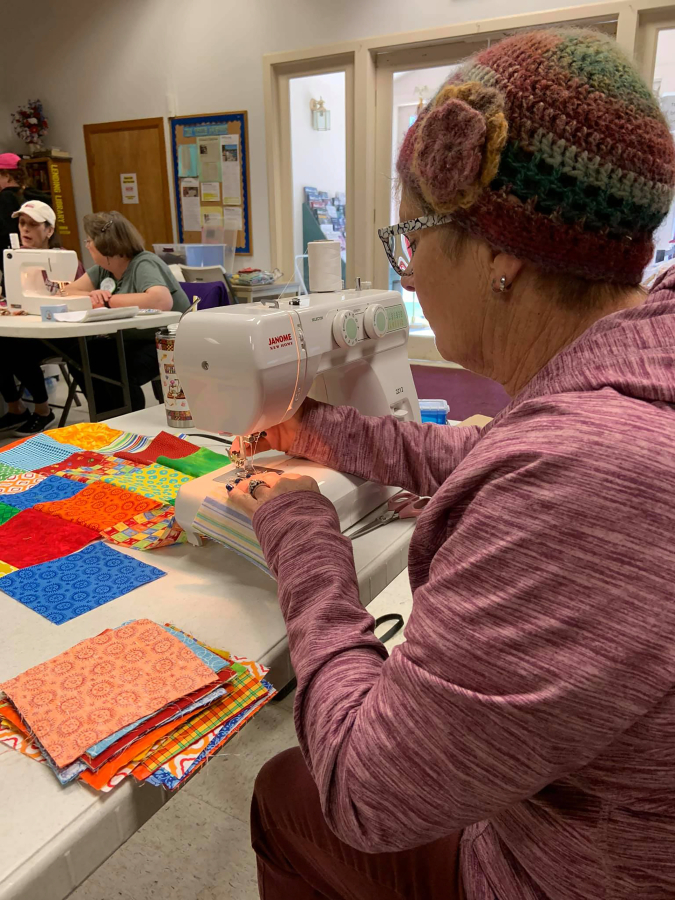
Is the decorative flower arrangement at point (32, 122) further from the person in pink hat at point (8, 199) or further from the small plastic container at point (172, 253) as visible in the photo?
the small plastic container at point (172, 253)

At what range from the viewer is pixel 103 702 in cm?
68

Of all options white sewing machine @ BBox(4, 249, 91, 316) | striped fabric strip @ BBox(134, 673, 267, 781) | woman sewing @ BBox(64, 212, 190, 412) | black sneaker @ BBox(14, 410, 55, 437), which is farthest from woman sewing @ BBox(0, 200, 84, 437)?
striped fabric strip @ BBox(134, 673, 267, 781)

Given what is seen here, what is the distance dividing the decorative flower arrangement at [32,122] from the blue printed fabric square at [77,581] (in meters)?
6.53

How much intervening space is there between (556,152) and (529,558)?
1.16 ft

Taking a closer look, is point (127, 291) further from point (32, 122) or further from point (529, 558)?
point (32, 122)

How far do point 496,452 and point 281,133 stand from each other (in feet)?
17.1

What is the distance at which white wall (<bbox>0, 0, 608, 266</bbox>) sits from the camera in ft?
14.8

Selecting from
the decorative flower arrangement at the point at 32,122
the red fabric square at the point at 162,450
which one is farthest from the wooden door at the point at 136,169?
the red fabric square at the point at 162,450

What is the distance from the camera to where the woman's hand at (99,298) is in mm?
3184

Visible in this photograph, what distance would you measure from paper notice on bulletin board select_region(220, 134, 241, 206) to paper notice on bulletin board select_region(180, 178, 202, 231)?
331 millimetres

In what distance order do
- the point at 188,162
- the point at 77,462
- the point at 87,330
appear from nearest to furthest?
the point at 77,462 < the point at 87,330 < the point at 188,162

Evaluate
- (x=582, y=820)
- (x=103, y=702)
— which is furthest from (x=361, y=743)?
(x=103, y=702)

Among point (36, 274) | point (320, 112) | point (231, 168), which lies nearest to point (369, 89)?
point (320, 112)

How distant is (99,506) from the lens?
116 cm
